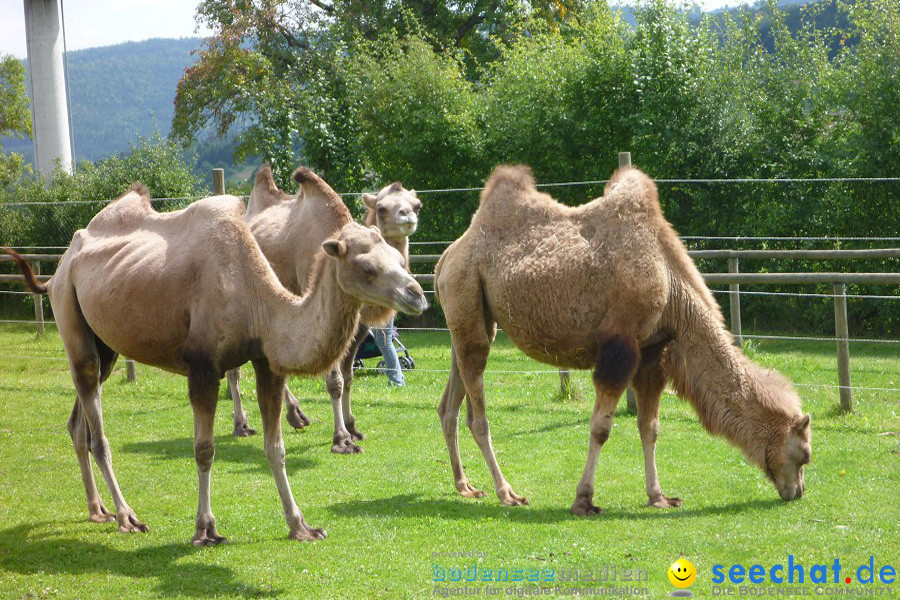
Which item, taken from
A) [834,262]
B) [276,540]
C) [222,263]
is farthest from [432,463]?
[834,262]

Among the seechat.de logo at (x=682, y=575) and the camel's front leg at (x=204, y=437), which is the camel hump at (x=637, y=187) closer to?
the seechat.de logo at (x=682, y=575)

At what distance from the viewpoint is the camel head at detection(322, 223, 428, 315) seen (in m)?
5.75

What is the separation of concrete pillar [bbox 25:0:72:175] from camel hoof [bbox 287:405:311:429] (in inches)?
775

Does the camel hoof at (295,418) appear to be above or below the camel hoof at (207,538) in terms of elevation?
below

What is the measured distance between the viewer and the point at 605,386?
6.82 metres

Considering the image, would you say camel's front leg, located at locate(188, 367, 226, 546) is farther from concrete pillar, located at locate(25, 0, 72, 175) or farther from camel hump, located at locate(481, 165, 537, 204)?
concrete pillar, located at locate(25, 0, 72, 175)

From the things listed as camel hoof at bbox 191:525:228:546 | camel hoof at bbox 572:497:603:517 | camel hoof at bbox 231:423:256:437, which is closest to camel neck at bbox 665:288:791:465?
camel hoof at bbox 572:497:603:517

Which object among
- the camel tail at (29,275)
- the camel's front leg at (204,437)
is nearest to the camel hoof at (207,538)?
the camel's front leg at (204,437)

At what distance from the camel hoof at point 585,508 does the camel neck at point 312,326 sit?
211 cm

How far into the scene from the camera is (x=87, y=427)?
7.48 metres

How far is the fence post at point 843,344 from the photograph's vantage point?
9.70 m

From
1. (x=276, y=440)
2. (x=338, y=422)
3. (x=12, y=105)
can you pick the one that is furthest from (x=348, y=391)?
(x=12, y=105)

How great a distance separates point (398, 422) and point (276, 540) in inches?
166

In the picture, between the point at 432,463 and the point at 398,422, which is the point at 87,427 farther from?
the point at 398,422
